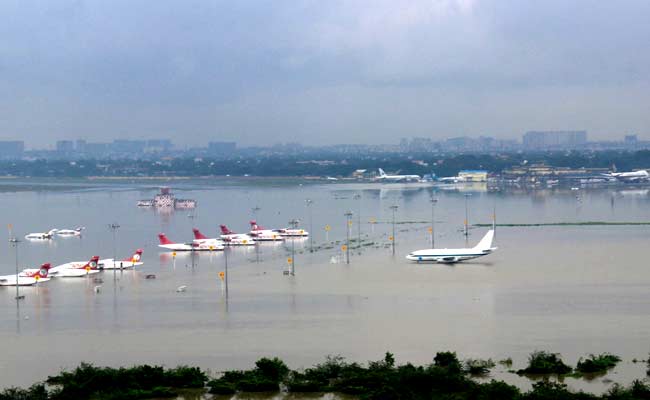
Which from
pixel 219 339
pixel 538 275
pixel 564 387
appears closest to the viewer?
pixel 564 387

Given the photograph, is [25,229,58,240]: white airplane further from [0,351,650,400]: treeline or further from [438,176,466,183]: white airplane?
[438,176,466,183]: white airplane

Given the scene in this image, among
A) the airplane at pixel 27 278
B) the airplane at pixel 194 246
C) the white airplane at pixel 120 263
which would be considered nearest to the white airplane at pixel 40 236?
the airplane at pixel 194 246

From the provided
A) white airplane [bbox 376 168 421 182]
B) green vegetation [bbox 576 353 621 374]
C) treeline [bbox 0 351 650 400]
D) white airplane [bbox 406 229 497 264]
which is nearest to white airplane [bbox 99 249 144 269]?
white airplane [bbox 406 229 497 264]

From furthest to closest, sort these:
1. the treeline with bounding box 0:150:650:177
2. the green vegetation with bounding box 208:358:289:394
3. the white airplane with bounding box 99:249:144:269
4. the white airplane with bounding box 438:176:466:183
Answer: the treeline with bounding box 0:150:650:177 < the white airplane with bounding box 438:176:466:183 < the white airplane with bounding box 99:249:144:269 < the green vegetation with bounding box 208:358:289:394

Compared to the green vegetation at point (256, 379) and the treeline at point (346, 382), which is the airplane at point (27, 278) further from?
the green vegetation at point (256, 379)

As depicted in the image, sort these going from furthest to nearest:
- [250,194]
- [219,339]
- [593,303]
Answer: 1. [250,194]
2. [593,303]
3. [219,339]

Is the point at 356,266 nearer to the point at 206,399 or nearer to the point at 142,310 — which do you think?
the point at 142,310

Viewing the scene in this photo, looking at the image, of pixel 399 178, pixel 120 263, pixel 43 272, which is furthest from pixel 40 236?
pixel 399 178

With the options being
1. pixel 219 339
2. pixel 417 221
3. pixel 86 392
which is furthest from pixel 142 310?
pixel 417 221

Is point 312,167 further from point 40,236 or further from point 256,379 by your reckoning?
point 256,379
